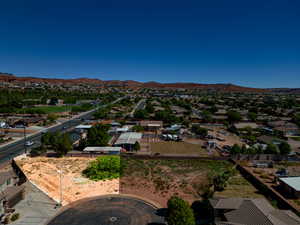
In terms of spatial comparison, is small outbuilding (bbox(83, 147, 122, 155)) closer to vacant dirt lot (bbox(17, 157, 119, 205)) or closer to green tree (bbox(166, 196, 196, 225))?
vacant dirt lot (bbox(17, 157, 119, 205))

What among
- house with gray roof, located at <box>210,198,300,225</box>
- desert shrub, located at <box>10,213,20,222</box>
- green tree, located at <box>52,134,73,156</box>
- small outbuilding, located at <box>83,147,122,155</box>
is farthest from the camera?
small outbuilding, located at <box>83,147,122,155</box>

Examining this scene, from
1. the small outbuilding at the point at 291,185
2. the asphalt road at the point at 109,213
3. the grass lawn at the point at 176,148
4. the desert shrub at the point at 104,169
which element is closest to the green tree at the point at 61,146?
the desert shrub at the point at 104,169

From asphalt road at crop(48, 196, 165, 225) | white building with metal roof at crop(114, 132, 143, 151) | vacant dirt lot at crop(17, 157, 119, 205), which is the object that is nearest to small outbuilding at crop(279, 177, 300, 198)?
asphalt road at crop(48, 196, 165, 225)

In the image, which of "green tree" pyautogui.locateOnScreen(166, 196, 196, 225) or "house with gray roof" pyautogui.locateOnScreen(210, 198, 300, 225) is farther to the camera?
"green tree" pyautogui.locateOnScreen(166, 196, 196, 225)

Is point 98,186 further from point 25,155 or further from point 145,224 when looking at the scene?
point 25,155

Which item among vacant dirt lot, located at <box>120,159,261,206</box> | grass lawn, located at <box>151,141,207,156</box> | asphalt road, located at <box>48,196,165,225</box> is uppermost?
grass lawn, located at <box>151,141,207,156</box>

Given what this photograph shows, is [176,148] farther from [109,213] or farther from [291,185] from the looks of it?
[109,213]

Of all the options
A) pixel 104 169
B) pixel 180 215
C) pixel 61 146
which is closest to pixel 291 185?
pixel 180 215
